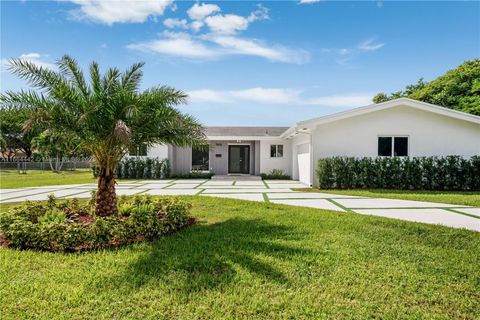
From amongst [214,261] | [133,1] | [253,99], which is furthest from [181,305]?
[253,99]

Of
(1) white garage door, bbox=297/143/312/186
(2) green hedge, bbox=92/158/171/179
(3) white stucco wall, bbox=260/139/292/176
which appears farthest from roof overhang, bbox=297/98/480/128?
(2) green hedge, bbox=92/158/171/179

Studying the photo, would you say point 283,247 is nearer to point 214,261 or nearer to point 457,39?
point 214,261

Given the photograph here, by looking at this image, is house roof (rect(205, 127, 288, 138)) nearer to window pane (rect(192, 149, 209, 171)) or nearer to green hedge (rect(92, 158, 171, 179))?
window pane (rect(192, 149, 209, 171))

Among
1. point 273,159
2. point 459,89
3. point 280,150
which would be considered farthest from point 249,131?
point 459,89

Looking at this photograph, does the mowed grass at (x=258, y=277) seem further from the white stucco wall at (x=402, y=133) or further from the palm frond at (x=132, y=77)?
the white stucco wall at (x=402, y=133)

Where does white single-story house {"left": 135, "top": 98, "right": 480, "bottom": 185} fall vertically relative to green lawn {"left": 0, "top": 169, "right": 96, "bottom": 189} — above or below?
above

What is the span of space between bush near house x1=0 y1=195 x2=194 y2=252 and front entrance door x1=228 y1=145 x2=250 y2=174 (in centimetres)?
1579

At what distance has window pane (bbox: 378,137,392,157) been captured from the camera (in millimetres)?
14102

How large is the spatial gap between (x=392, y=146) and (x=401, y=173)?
1.51m

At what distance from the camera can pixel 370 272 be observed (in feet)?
12.6

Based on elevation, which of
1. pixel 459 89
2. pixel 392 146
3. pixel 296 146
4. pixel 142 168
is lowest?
pixel 142 168

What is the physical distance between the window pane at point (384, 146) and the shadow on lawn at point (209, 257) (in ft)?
33.5

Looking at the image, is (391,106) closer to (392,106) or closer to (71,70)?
(392,106)

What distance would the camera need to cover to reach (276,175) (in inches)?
785
